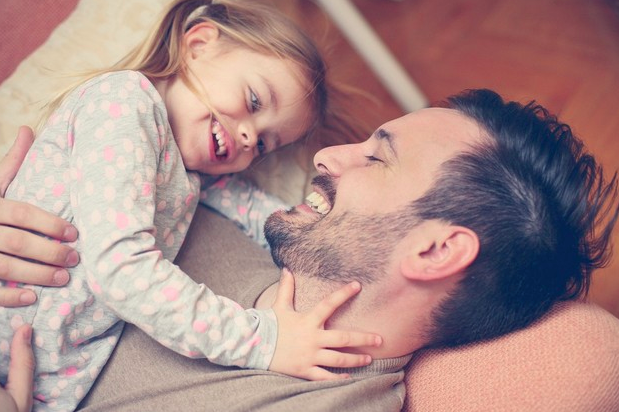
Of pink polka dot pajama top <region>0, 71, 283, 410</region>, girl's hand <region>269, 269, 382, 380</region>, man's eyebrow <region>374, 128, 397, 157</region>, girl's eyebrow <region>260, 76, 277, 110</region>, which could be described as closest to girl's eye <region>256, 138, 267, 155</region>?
girl's eyebrow <region>260, 76, 277, 110</region>

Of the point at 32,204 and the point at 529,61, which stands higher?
the point at 529,61

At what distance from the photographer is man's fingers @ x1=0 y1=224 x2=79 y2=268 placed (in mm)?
936

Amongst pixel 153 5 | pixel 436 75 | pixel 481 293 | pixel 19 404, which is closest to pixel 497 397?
pixel 481 293

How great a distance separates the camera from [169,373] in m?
0.98

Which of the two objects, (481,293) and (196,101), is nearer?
(481,293)

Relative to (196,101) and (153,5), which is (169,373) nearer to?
(196,101)

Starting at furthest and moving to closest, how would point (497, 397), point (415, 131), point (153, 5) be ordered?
point (153, 5)
point (415, 131)
point (497, 397)

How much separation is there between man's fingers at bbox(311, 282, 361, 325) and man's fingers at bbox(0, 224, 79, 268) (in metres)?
0.46

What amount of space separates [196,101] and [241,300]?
1.40 ft

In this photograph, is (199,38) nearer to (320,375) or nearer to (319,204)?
(319,204)

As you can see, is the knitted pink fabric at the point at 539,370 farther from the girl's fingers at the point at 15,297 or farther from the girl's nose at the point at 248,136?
the girl's fingers at the point at 15,297

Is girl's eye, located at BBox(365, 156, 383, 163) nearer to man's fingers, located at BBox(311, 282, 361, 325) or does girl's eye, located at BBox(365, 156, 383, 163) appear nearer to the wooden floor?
man's fingers, located at BBox(311, 282, 361, 325)

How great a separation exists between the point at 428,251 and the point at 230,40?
65cm

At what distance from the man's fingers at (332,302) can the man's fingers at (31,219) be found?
18.6 inches
